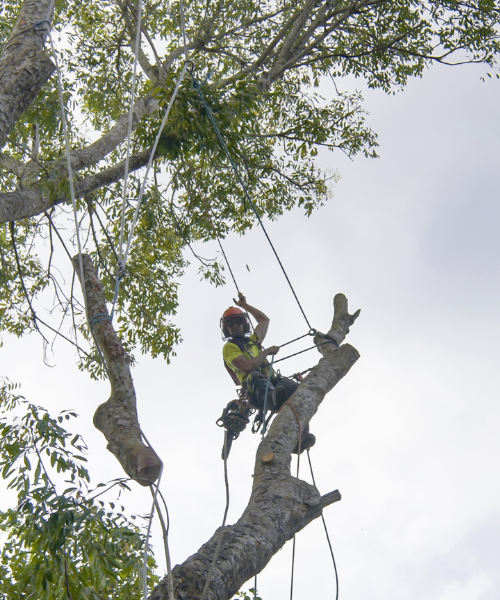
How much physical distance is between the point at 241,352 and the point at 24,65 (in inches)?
106

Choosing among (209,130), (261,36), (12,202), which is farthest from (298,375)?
(261,36)

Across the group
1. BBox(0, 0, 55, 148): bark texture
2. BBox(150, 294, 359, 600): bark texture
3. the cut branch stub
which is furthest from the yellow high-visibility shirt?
BBox(0, 0, 55, 148): bark texture

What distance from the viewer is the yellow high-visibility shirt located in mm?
4887

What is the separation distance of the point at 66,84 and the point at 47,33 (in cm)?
212

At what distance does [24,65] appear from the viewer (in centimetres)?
337

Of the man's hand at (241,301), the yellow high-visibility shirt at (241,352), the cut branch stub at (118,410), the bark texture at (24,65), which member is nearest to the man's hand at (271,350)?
the yellow high-visibility shirt at (241,352)

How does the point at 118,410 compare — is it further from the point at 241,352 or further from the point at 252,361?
the point at 241,352

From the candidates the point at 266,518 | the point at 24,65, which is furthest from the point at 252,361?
the point at 24,65

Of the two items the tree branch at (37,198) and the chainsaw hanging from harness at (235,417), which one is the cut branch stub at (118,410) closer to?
the tree branch at (37,198)

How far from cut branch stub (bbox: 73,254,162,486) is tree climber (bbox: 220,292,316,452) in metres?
1.85

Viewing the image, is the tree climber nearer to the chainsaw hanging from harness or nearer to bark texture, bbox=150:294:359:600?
the chainsaw hanging from harness

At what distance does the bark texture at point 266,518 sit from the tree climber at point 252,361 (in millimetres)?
609

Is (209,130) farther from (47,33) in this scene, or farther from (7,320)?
(7,320)

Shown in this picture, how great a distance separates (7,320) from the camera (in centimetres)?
720
